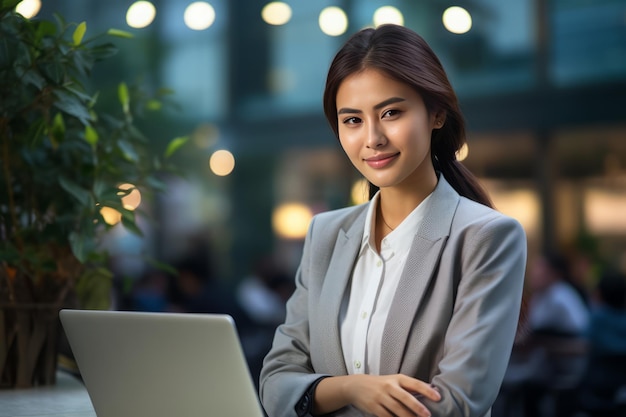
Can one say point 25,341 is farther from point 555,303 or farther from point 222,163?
point 222,163

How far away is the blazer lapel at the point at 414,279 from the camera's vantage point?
146 cm

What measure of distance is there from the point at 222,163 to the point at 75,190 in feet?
23.8

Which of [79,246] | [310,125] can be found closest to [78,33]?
[79,246]

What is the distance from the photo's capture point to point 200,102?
368 inches

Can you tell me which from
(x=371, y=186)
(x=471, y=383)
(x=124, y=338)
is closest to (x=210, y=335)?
(x=124, y=338)

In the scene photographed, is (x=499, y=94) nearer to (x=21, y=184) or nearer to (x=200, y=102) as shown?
(x=200, y=102)

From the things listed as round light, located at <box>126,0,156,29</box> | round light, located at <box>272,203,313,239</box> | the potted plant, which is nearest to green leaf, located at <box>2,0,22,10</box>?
the potted plant

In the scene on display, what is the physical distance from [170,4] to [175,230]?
8.26 ft

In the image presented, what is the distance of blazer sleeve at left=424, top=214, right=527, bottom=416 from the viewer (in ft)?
4.47

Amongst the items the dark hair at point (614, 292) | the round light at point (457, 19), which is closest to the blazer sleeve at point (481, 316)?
the round light at point (457, 19)

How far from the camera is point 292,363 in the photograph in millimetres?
1603

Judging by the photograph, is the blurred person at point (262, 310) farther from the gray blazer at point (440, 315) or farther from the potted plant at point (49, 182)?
the gray blazer at point (440, 315)

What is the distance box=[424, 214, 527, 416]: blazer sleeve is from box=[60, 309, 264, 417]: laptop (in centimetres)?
32

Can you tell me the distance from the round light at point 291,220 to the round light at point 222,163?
2.37ft
